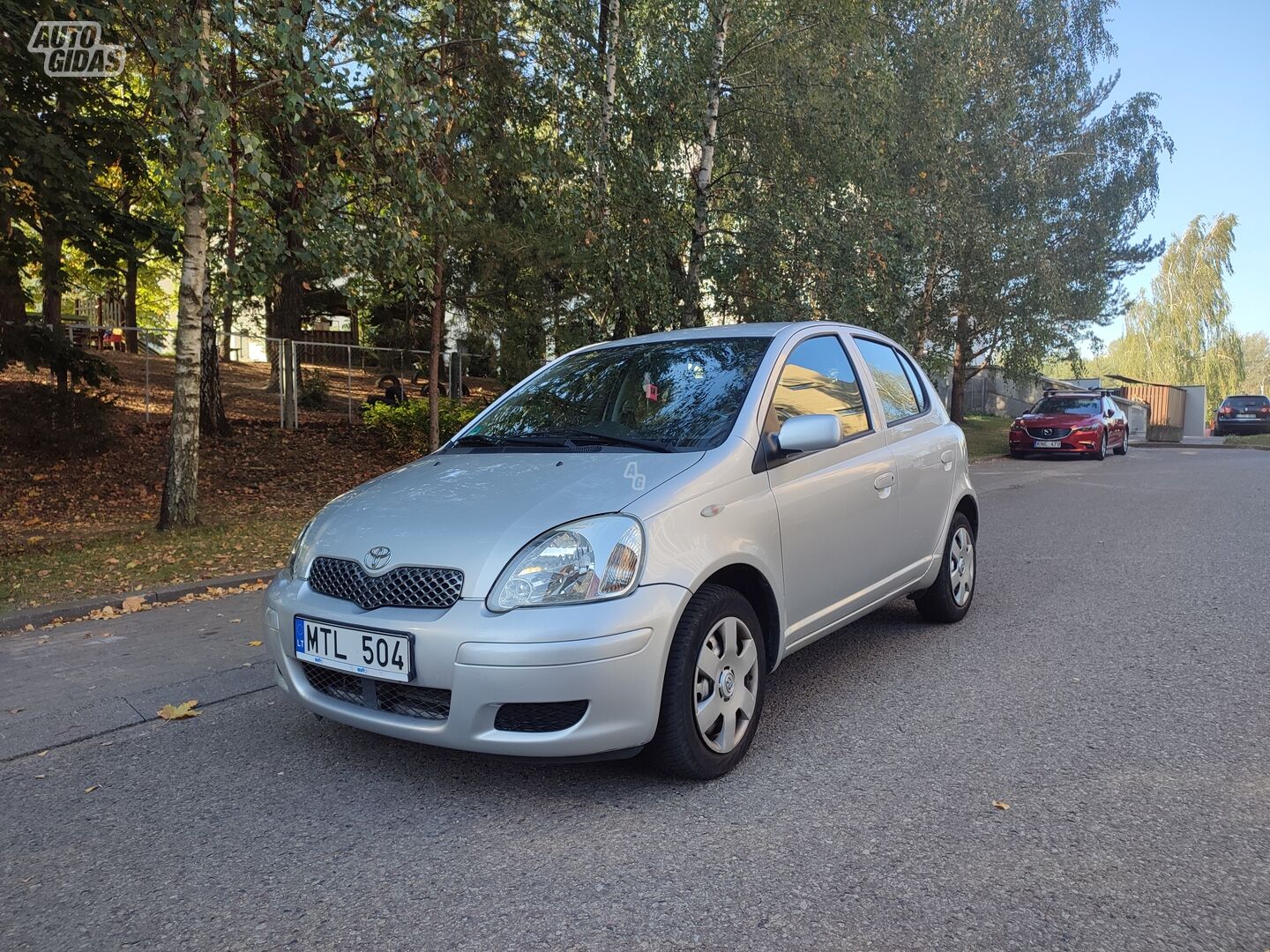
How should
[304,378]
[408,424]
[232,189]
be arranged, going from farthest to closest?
1. [304,378]
2. [408,424]
3. [232,189]

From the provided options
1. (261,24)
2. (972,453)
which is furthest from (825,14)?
(972,453)

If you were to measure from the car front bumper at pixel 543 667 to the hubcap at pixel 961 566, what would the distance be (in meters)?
2.94

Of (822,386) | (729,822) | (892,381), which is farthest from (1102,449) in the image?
(729,822)

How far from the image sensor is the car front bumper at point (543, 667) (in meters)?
2.96

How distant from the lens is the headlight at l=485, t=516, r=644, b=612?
3041mm

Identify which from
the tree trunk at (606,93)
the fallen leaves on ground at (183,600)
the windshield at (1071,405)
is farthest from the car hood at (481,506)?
the windshield at (1071,405)

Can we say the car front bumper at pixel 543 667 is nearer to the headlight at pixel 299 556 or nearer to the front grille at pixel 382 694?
the front grille at pixel 382 694

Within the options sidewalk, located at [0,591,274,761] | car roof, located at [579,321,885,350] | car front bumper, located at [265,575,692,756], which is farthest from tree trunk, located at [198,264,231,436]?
car front bumper, located at [265,575,692,756]

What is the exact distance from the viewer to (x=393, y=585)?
3199mm

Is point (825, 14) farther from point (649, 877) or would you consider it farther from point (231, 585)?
point (649, 877)

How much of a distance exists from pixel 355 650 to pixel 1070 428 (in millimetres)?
20190

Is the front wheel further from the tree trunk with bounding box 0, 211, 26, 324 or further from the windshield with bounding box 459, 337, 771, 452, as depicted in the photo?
the tree trunk with bounding box 0, 211, 26, 324

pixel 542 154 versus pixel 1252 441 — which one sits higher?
pixel 542 154

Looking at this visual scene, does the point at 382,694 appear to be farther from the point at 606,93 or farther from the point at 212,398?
the point at 212,398
